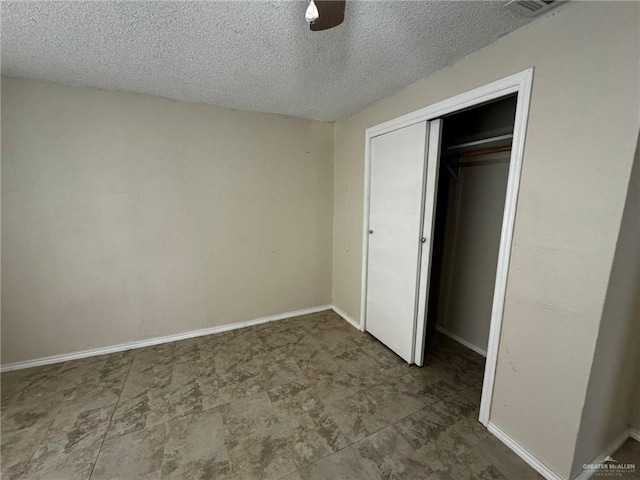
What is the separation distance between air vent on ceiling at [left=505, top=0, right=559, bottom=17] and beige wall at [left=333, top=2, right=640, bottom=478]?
0.07 metres

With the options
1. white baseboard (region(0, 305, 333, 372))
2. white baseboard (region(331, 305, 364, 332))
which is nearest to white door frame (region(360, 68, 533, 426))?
white baseboard (region(331, 305, 364, 332))

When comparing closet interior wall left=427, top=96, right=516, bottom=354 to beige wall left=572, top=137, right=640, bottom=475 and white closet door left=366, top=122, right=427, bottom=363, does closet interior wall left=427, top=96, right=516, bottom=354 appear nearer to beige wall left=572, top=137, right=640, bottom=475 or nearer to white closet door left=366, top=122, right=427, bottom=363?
white closet door left=366, top=122, right=427, bottom=363

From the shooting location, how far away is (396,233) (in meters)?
2.25

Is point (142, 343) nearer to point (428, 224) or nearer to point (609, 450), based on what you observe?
point (428, 224)

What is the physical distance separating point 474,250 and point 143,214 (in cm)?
304

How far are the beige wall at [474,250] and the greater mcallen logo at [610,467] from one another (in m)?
1.00

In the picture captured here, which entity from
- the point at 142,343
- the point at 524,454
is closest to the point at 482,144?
the point at 524,454

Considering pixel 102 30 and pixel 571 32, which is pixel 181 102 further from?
pixel 571 32

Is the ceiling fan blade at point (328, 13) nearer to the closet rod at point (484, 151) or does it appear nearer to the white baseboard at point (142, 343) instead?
the closet rod at point (484, 151)

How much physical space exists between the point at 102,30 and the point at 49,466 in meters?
2.31

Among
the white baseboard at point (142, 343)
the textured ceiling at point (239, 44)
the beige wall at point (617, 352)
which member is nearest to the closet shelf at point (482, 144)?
the textured ceiling at point (239, 44)

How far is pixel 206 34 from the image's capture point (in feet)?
4.55

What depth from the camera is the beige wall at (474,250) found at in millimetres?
2230

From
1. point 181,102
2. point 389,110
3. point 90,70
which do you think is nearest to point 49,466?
point 90,70
